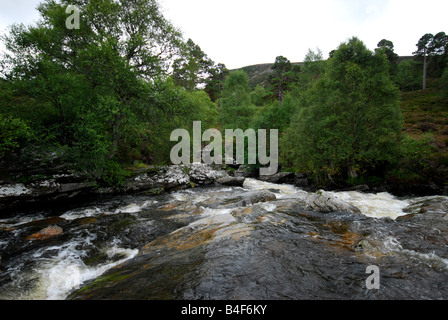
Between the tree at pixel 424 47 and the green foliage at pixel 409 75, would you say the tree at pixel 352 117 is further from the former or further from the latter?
the tree at pixel 424 47

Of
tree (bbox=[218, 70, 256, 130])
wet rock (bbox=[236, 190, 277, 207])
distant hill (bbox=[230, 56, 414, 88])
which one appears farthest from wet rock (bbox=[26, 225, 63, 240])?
distant hill (bbox=[230, 56, 414, 88])

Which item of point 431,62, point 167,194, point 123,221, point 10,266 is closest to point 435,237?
point 123,221

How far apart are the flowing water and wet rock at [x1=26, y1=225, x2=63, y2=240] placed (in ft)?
0.91

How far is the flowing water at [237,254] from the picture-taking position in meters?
3.89

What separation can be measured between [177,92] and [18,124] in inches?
347

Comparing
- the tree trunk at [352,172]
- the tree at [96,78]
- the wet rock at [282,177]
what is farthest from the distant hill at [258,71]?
the tree at [96,78]

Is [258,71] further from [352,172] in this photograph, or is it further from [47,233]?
[47,233]

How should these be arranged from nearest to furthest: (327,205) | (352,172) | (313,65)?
(327,205)
(352,172)
(313,65)

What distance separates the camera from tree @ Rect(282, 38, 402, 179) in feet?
55.1

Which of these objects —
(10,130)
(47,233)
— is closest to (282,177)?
(47,233)

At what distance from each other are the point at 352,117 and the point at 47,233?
22582mm

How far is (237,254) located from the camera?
5.11 metres

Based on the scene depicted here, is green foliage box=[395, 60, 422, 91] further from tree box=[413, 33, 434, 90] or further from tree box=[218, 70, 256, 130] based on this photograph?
tree box=[218, 70, 256, 130]
